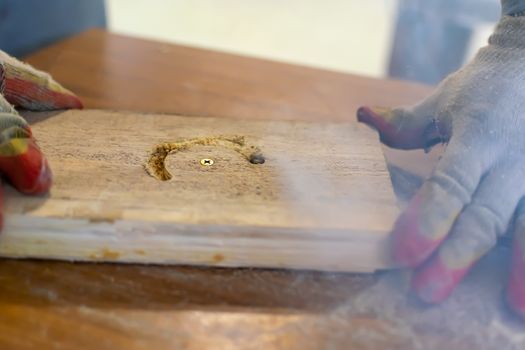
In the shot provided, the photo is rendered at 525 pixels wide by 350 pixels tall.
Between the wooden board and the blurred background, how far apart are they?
0.78 meters

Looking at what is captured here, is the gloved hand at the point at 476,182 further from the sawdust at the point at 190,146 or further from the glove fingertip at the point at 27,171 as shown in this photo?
the glove fingertip at the point at 27,171

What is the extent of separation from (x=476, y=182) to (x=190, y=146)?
300 millimetres

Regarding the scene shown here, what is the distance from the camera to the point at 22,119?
60 cm

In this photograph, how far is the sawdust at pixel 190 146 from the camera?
23.9 inches

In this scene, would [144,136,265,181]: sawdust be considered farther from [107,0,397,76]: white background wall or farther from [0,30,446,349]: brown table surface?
[107,0,397,76]: white background wall

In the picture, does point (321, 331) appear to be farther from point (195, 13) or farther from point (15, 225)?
point (195, 13)

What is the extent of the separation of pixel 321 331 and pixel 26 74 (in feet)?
1.41

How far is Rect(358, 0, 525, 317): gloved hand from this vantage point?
53cm

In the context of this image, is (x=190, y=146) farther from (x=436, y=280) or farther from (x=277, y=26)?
(x=277, y=26)

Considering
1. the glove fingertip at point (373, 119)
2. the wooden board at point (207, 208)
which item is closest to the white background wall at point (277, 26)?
the glove fingertip at point (373, 119)

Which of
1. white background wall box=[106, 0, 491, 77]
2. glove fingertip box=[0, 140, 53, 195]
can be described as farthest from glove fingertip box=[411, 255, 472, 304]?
white background wall box=[106, 0, 491, 77]

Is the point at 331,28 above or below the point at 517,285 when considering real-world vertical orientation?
below

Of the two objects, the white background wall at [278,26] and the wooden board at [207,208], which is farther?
the white background wall at [278,26]

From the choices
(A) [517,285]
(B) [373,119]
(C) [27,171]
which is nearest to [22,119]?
(C) [27,171]
